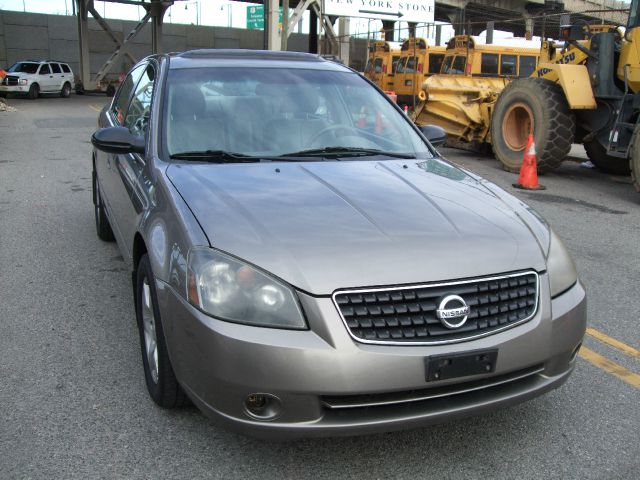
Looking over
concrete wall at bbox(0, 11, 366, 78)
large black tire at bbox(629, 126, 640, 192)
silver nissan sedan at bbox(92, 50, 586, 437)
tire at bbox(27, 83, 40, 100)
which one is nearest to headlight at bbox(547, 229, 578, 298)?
silver nissan sedan at bbox(92, 50, 586, 437)

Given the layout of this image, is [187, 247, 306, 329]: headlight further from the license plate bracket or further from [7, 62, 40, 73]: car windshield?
[7, 62, 40, 73]: car windshield

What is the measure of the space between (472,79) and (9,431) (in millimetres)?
11474

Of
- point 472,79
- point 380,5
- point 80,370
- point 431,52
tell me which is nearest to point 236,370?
point 80,370

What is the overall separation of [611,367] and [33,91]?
32.9 m

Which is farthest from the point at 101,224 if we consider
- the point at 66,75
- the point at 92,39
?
the point at 92,39

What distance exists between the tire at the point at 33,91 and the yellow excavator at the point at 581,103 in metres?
26.9

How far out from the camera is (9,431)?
2.84 meters

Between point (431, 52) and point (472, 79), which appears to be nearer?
point (472, 79)

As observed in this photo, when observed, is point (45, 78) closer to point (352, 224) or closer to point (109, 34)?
point (109, 34)

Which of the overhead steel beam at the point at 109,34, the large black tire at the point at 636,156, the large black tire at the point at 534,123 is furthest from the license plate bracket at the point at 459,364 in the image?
the overhead steel beam at the point at 109,34

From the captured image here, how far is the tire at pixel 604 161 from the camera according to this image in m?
10.6

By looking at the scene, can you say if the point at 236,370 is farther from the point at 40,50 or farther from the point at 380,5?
the point at 40,50

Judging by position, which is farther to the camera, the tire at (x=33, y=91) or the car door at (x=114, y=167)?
the tire at (x=33, y=91)

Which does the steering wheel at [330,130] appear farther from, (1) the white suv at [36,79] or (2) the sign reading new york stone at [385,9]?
(1) the white suv at [36,79]
